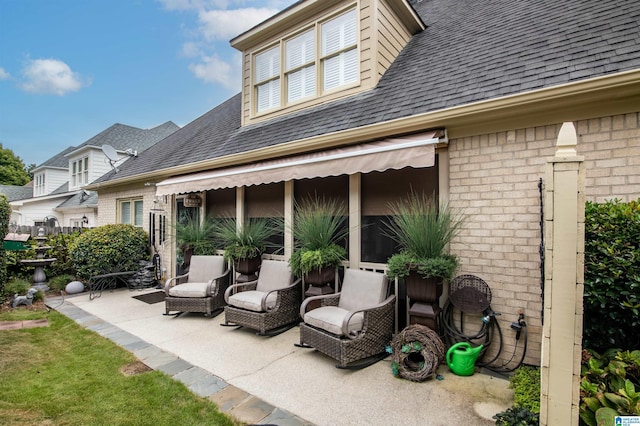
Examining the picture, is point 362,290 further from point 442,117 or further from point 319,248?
point 442,117

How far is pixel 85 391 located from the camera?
3.85m

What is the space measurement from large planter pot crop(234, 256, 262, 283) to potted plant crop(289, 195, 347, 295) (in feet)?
4.59

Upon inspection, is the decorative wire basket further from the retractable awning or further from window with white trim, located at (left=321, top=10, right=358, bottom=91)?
window with white trim, located at (left=321, top=10, right=358, bottom=91)

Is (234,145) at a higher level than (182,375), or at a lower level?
higher

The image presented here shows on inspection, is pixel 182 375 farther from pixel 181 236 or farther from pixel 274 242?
pixel 181 236

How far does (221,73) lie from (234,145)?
27.0 m

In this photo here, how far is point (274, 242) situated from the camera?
24.8ft

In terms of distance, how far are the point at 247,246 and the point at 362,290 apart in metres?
3.13

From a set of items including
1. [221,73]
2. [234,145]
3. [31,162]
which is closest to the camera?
[234,145]

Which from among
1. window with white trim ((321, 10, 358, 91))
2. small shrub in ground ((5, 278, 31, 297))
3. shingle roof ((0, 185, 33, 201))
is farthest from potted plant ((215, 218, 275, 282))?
shingle roof ((0, 185, 33, 201))

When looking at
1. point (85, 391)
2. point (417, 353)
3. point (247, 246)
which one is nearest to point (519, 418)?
point (417, 353)

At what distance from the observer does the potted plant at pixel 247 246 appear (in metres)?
7.11

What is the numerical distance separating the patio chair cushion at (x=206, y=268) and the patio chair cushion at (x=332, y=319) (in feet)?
11.4

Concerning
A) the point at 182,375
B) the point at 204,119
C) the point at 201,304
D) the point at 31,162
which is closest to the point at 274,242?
the point at 201,304
